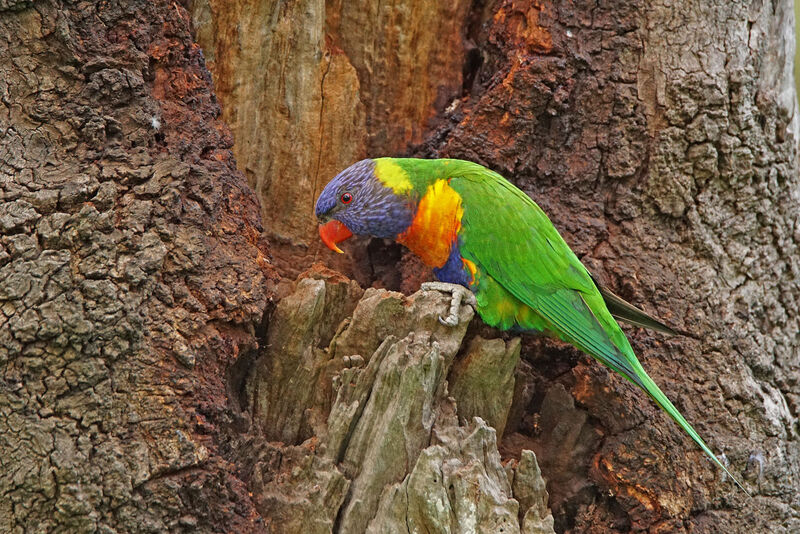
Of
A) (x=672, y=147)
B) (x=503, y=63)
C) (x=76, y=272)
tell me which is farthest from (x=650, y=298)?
(x=76, y=272)

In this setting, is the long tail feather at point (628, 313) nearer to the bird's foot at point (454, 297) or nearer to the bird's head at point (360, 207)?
the bird's foot at point (454, 297)

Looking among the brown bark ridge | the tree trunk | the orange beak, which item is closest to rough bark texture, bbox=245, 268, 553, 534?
the tree trunk

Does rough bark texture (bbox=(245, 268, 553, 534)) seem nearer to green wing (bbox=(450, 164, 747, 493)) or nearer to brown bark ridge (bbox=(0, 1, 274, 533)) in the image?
brown bark ridge (bbox=(0, 1, 274, 533))

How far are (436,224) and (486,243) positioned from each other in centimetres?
26

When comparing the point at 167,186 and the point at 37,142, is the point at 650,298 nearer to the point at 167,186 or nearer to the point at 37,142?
the point at 167,186

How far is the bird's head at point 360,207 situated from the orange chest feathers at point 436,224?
0.05 meters

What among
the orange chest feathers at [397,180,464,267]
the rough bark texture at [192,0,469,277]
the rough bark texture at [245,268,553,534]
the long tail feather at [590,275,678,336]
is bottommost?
the rough bark texture at [245,268,553,534]

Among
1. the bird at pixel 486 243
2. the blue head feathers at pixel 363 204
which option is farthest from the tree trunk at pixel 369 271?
the blue head feathers at pixel 363 204

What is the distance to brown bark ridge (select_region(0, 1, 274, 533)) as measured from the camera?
2088mm

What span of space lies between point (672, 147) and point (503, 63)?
2.79 ft

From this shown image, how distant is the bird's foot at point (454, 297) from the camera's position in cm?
262

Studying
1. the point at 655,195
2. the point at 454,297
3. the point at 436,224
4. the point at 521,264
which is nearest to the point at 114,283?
the point at 454,297

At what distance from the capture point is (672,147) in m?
3.05

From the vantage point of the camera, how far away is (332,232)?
10.5 feet
